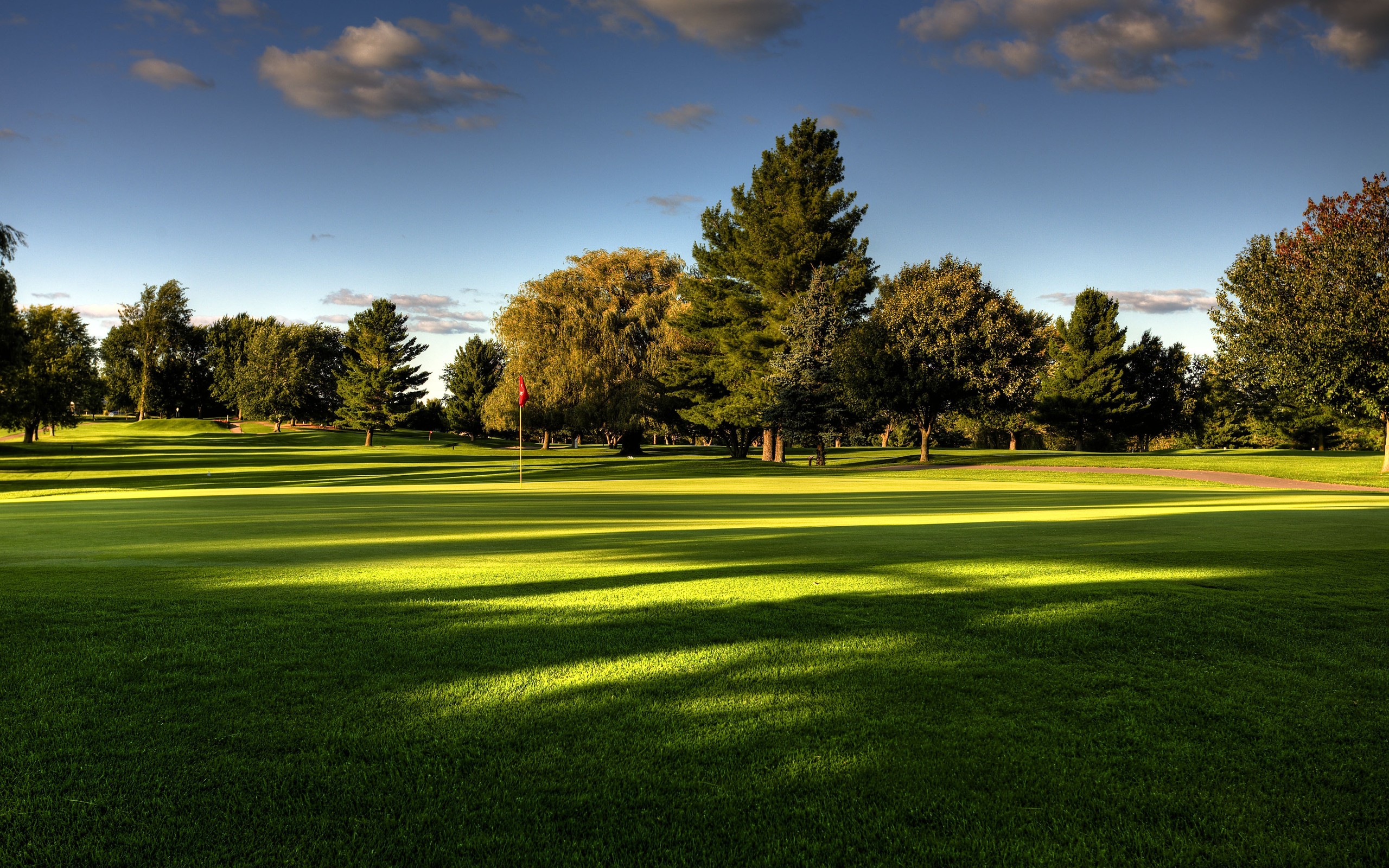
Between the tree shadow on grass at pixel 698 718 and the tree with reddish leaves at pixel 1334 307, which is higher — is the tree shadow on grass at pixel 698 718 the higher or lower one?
the lower one

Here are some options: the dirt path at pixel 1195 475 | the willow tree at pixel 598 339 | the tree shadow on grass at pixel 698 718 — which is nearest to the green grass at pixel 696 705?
the tree shadow on grass at pixel 698 718

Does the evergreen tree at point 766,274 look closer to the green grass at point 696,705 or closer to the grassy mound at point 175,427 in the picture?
the green grass at point 696,705

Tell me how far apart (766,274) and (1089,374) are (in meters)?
37.2

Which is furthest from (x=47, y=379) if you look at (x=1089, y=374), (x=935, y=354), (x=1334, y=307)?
(x=1089, y=374)

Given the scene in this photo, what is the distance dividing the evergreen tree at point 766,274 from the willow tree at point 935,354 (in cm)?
365

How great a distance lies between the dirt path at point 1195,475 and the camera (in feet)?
97.0


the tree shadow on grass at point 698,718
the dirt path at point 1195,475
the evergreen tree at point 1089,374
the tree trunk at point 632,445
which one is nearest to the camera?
the tree shadow on grass at point 698,718

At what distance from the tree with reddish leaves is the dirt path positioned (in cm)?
451

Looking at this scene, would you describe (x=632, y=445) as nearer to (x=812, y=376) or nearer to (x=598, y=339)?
(x=598, y=339)

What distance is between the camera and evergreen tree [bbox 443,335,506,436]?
92062mm

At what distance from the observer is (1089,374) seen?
230 ft

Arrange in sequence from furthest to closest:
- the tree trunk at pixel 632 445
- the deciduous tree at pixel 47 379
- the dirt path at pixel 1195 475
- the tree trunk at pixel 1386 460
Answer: the tree trunk at pixel 632 445 < the deciduous tree at pixel 47 379 < the tree trunk at pixel 1386 460 < the dirt path at pixel 1195 475

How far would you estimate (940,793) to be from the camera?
3.32 m

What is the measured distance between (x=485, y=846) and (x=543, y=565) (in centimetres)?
558
